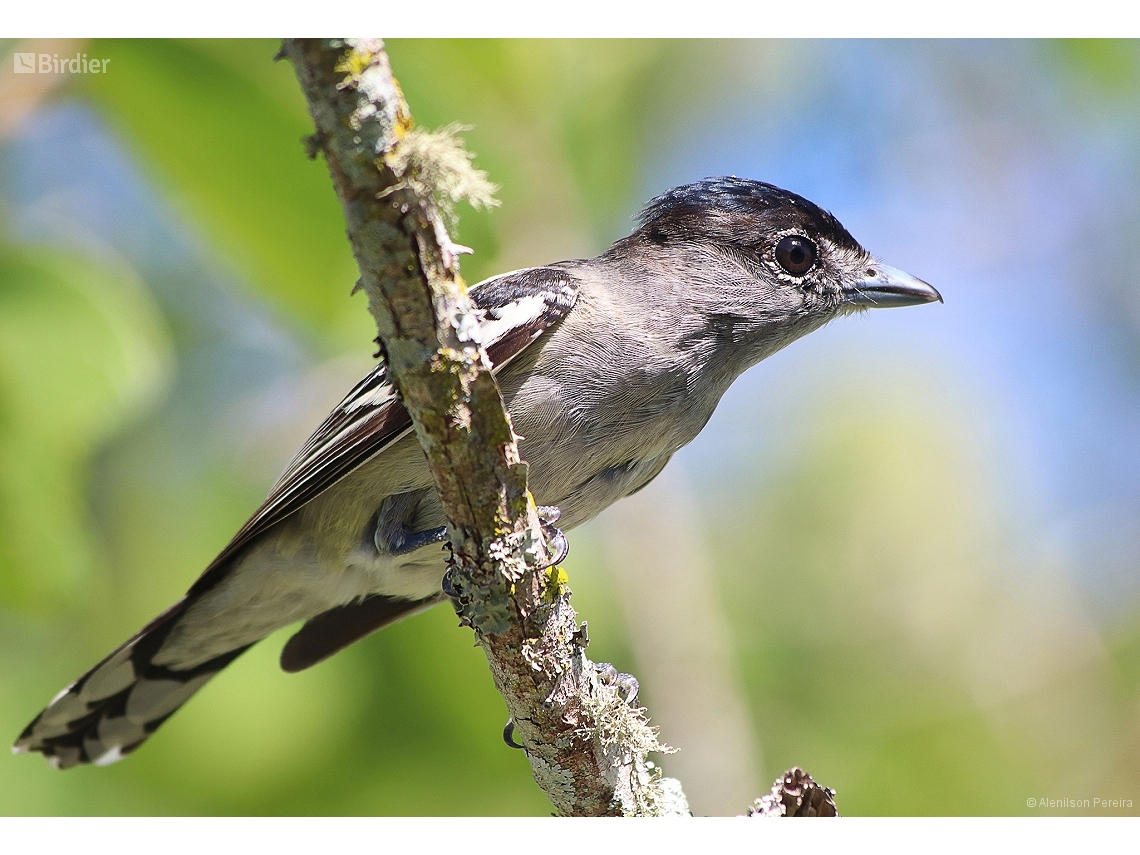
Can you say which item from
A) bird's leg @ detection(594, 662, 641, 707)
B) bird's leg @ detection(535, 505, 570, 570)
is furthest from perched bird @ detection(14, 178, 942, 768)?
bird's leg @ detection(594, 662, 641, 707)

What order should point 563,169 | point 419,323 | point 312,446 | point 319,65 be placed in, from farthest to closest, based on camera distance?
1. point 563,169
2. point 312,446
3. point 419,323
4. point 319,65

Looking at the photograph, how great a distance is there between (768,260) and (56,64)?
2.57 meters

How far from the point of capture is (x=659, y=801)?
2.71 m

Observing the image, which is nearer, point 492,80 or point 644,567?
point 492,80

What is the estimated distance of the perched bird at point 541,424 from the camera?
3.15 metres

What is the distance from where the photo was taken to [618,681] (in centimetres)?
266

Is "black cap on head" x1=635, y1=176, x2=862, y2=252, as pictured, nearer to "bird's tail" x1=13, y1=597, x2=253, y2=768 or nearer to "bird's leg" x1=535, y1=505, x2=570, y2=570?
"bird's leg" x1=535, y1=505, x2=570, y2=570

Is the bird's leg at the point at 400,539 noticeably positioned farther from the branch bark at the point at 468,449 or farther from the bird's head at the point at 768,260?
the bird's head at the point at 768,260

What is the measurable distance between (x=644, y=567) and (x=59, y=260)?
2.77m

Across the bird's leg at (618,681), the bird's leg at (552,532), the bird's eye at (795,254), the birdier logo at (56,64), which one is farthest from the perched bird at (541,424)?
the birdier logo at (56,64)

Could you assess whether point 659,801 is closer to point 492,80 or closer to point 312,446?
point 312,446

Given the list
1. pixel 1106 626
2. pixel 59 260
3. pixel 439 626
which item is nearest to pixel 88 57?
pixel 59 260

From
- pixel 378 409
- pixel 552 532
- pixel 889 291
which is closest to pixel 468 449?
pixel 552 532

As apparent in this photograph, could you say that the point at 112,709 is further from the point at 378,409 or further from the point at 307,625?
the point at 378,409
